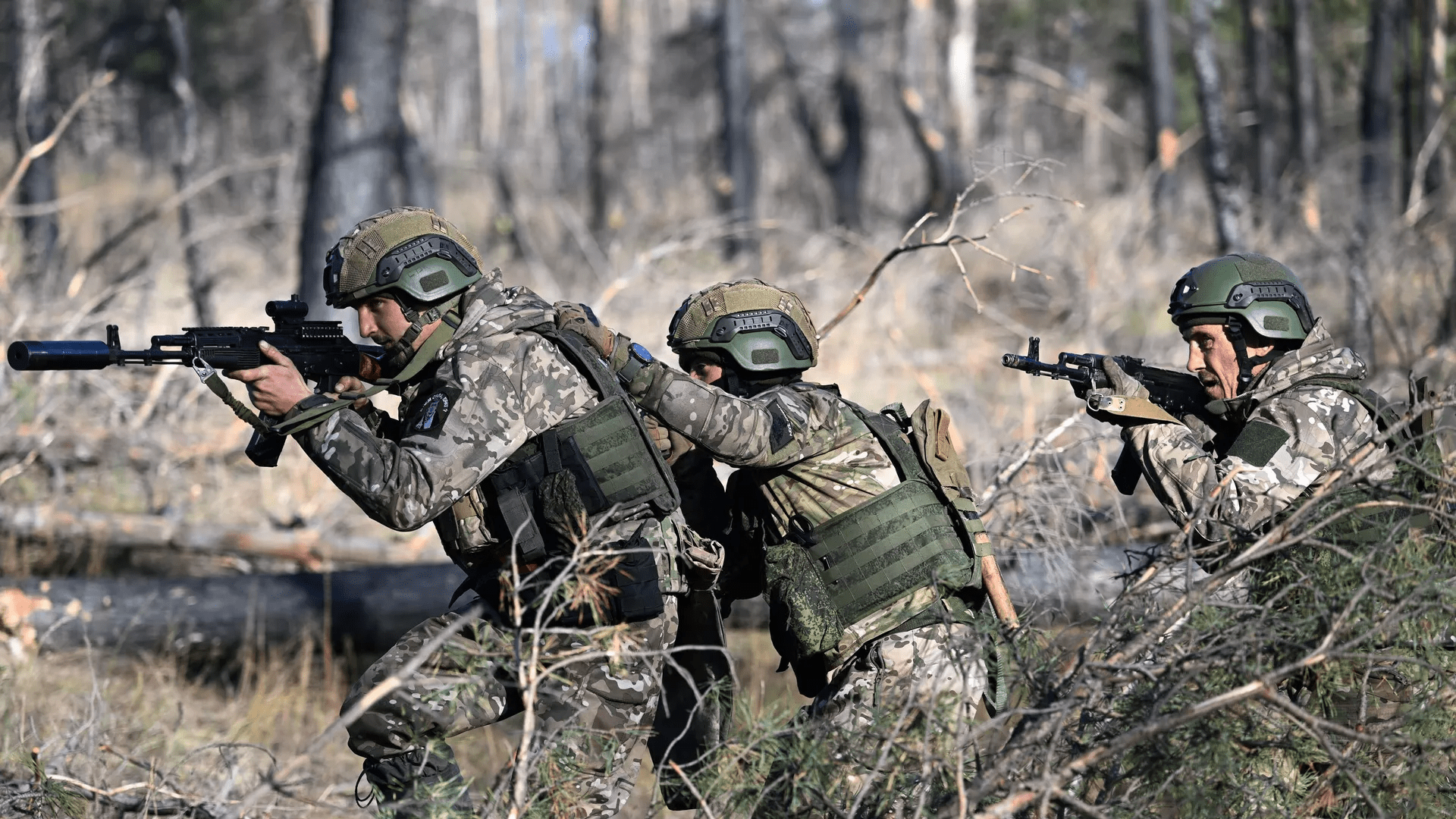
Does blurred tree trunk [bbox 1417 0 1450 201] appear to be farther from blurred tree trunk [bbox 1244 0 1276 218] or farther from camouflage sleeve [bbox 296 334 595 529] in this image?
camouflage sleeve [bbox 296 334 595 529]

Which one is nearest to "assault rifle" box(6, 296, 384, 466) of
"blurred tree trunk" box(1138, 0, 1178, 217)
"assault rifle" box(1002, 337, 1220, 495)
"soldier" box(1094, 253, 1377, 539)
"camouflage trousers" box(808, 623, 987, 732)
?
"camouflage trousers" box(808, 623, 987, 732)

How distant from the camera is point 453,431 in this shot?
3.23 m

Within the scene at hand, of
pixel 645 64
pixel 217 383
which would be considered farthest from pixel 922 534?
pixel 645 64

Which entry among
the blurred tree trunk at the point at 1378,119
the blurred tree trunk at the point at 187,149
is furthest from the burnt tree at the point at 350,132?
the blurred tree trunk at the point at 1378,119

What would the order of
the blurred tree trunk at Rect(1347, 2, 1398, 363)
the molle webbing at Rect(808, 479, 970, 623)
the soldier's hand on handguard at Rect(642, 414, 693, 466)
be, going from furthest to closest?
the blurred tree trunk at Rect(1347, 2, 1398, 363) < the soldier's hand on handguard at Rect(642, 414, 693, 466) < the molle webbing at Rect(808, 479, 970, 623)

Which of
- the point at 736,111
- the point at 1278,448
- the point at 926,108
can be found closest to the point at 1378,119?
the point at 926,108

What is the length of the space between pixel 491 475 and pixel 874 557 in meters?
1.04

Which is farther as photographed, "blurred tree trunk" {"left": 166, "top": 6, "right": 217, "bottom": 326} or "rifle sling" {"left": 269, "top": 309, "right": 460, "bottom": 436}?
"blurred tree trunk" {"left": 166, "top": 6, "right": 217, "bottom": 326}

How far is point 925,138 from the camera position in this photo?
14203 millimetres

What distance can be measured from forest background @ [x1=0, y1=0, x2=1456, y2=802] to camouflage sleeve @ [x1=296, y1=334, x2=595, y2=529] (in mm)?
1062

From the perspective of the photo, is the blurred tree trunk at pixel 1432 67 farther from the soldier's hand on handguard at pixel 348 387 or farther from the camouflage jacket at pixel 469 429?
the soldier's hand on handguard at pixel 348 387

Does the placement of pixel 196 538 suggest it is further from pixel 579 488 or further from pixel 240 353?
pixel 579 488

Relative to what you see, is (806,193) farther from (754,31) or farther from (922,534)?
(922,534)

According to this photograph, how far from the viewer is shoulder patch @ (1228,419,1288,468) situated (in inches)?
138
